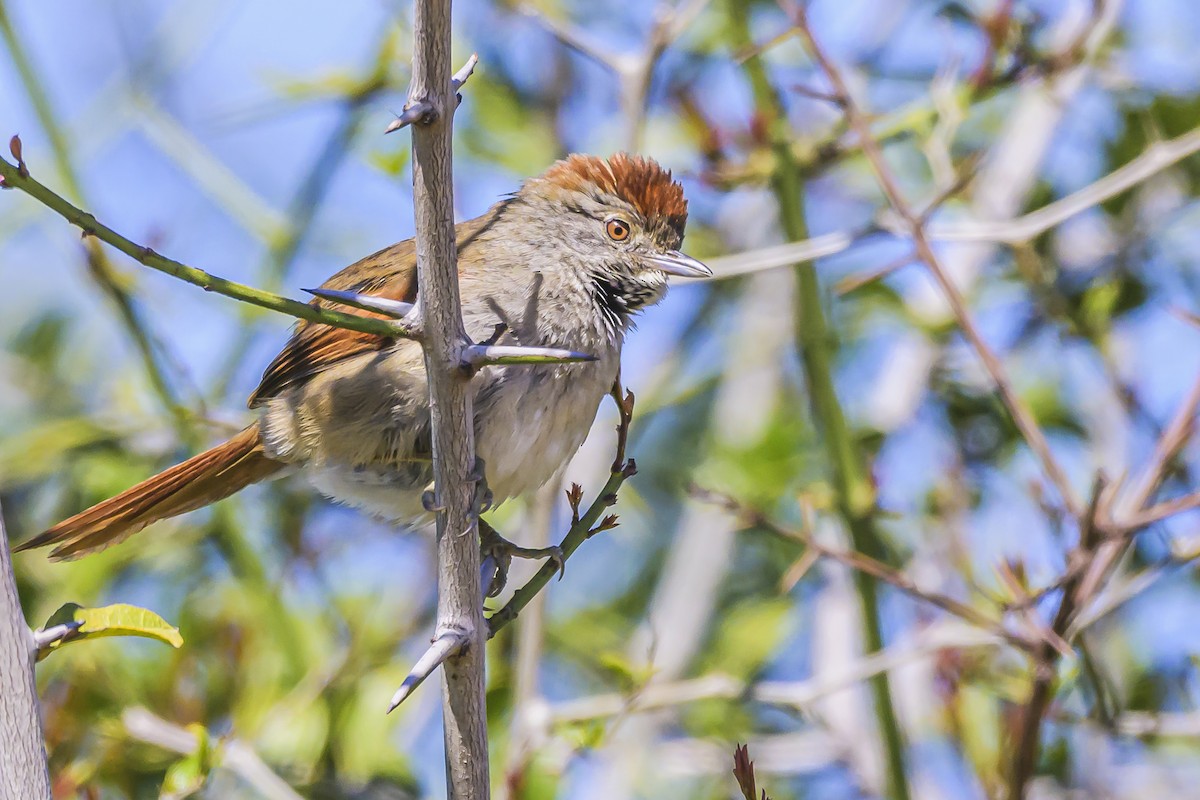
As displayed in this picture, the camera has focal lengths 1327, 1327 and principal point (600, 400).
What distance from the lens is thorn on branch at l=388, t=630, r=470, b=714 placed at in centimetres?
210

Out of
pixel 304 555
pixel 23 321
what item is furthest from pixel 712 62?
pixel 23 321

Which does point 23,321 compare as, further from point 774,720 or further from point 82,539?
point 774,720

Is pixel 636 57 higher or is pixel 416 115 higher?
pixel 636 57

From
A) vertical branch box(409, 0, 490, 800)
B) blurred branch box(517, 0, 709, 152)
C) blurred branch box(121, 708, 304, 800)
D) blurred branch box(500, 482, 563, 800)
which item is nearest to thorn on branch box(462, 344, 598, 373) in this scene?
vertical branch box(409, 0, 490, 800)

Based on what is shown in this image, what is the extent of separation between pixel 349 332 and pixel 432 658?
66.6 inches

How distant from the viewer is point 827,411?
4.25 metres

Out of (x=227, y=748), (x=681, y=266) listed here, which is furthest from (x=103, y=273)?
(x=681, y=266)

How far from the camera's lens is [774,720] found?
5676 mm

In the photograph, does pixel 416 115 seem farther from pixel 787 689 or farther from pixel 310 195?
pixel 310 195

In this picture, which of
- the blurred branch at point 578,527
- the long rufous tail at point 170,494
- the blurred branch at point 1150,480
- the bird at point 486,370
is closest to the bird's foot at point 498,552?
the bird at point 486,370

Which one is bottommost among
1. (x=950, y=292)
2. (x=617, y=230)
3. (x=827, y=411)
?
(x=950, y=292)

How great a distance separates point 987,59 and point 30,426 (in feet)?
13.1

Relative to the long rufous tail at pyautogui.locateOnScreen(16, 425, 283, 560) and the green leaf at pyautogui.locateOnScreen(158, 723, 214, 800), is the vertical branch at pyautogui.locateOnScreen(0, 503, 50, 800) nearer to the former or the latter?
the green leaf at pyautogui.locateOnScreen(158, 723, 214, 800)

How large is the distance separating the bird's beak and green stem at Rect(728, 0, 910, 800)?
670 millimetres
